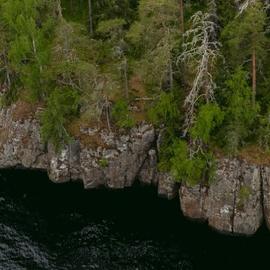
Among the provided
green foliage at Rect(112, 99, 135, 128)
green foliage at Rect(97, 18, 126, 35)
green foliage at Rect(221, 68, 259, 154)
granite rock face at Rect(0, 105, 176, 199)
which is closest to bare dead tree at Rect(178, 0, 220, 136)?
green foliage at Rect(221, 68, 259, 154)

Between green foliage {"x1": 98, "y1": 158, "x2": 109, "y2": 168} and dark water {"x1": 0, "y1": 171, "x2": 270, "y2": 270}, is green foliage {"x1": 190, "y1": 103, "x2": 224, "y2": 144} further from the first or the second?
green foliage {"x1": 98, "y1": 158, "x2": 109, "y2": 168}

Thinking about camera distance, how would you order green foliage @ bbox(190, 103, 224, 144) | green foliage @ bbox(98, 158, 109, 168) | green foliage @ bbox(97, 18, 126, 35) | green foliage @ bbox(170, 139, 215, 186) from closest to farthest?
green foliage @ bbox(190, 103, 224, 144) → green foliage @ bbox(170, 139, 215, 186) → green foliage @ bbox(97, 18, 126, 35) → green foliage @ bbox(98, 158, 109, 168)

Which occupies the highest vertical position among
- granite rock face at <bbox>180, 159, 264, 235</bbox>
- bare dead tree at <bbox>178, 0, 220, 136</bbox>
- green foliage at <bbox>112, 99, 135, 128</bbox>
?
bare dead tree at <bbox>178, 0, 220, 136</bbox>

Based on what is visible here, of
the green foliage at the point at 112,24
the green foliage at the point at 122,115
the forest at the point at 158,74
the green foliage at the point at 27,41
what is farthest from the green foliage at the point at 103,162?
the green foliage at the point at 112,24

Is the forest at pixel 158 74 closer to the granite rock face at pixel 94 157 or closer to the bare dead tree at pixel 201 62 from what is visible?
the bare dead tree at pixel 201 62

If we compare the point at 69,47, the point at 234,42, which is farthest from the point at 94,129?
the point at 234,42

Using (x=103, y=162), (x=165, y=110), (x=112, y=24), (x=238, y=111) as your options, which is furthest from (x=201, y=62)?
(x=103, y=162)
